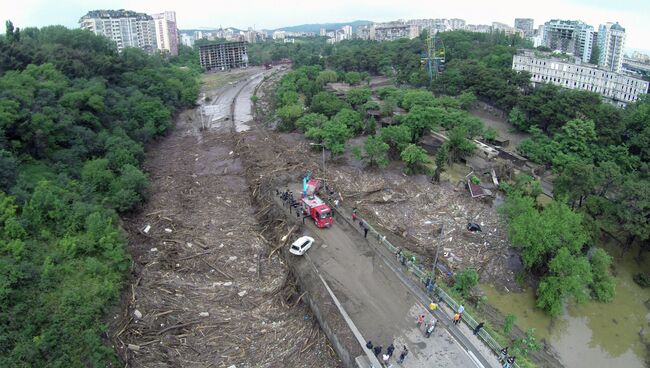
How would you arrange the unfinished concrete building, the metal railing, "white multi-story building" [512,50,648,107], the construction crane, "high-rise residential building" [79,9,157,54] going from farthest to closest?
the unfinished concrete building
"high-rise residential building" [79,9,157,54]
the construction crane
"white multi-story building" [512,50,648,107]
the metal railing

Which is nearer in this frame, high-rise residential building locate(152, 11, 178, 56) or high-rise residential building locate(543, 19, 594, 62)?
high-rise residential building locate(543, 19, 594, 62)

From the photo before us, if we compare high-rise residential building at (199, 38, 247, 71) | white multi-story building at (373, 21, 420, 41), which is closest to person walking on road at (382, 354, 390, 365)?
high-rise residential building at (199, 38, 247, 71)

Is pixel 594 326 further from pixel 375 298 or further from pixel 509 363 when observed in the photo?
pixel 375 298

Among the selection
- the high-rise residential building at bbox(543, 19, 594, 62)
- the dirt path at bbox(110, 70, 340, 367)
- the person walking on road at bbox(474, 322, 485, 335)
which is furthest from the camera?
the high-rise residential building at bbox(543, 19, 594, 62)

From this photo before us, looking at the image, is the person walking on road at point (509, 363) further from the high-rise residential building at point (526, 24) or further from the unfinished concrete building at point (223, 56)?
the high-rise residential building at point (526, 24)

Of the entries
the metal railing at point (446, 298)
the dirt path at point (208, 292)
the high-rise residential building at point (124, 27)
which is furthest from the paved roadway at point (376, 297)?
the high-rise residential building at point (124, 27)

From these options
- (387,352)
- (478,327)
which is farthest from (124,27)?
(478,327)

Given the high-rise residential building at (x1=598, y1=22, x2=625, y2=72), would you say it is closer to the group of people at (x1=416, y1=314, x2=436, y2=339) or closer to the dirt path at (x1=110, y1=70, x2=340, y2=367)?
the dirt path at (x1=110, y1=70, x2=340, y2=367)
